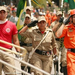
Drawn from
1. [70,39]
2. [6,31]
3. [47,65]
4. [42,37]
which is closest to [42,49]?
[42,37]

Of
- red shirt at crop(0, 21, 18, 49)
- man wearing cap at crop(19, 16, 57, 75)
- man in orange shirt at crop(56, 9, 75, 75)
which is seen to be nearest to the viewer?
man in orange shirt at crop(56, 9, 75, 75)

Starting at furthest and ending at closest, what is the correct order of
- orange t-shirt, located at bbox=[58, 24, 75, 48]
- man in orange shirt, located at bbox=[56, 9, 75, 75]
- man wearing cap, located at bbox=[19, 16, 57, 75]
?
man wearing cap, located at bbox=[19, 16, 57, 75]
orange t-shirt, located at bbox=[58, 24, 75, 48]
man in orange shirt, located at bbox=[56, 9, 75, 75]

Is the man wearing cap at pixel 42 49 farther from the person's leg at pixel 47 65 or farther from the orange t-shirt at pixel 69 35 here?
the orange t-shirt at pixel 69 35

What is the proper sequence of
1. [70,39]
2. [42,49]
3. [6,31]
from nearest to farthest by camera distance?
1. [70,39]
2. [6,31]
3. [42,49]

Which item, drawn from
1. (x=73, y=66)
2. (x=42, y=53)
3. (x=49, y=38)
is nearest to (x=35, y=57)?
(x=42, y=53)

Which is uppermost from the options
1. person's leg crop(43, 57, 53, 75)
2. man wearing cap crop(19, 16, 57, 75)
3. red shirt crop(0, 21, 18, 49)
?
red shirt crop(0, 21, 18, 49)

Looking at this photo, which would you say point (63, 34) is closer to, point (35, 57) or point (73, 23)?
point (73, 23)

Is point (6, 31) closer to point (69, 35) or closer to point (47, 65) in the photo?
point (47, 65)

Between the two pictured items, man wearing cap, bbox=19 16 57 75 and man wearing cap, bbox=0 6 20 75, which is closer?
man wearing cap, bbox=0 6 20 75

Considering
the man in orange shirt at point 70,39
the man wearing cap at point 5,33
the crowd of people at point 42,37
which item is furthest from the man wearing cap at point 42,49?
the man wearing cap at point 5,33

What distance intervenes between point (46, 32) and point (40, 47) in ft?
1.37

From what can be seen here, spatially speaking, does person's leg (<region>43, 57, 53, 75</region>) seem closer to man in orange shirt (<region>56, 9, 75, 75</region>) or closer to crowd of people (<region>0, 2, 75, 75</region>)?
crowd of people (<region>0, 2, 75, 75</region>)

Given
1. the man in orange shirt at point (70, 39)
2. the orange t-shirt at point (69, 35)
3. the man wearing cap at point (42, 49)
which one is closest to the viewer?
the man in orange shirt at point (70, 39)

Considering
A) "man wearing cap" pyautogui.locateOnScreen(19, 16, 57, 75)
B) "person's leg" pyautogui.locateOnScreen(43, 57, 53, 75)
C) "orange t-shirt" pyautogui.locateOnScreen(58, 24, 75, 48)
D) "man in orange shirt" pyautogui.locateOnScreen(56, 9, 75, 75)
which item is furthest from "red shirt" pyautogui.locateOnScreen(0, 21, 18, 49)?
"orange t-shirt" pyautogui.locateOnScreen(58, 24, 75, 48)
